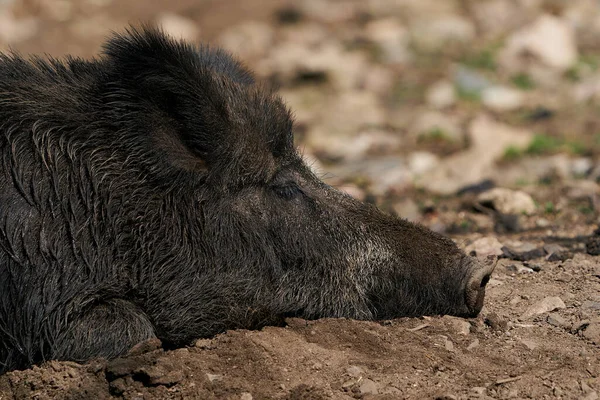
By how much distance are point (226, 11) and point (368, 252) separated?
38.6 feet

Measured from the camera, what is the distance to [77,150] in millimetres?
4750

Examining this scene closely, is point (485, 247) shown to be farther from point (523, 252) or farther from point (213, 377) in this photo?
point (213, 377)

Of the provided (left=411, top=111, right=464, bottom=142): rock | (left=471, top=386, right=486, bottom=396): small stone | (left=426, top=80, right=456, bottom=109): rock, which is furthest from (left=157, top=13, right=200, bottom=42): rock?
(left=471, top=386, right=486, bottom=396): small stone

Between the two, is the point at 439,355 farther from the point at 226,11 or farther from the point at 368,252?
the point at 226,11

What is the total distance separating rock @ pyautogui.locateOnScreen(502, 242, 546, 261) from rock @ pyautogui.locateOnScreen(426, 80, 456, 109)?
612 centimetres

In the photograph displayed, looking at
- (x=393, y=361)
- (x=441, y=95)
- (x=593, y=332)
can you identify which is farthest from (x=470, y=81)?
(x=393, y=361)

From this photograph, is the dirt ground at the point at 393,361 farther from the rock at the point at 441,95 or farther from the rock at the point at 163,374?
the rock at the point at 441,95

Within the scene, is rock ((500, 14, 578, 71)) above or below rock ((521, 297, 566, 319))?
above

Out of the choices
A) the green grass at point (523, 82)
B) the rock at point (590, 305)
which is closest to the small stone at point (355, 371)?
the rock at point (590, 305)

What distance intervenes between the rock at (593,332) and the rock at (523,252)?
45.7 inches

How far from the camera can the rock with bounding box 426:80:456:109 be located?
11891 millimetres

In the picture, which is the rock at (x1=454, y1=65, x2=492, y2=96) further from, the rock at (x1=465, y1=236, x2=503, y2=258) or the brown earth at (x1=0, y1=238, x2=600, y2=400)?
the brown earth at (x1=0, y1=238, x2=600, y2=400)

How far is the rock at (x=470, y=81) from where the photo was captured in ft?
39.8

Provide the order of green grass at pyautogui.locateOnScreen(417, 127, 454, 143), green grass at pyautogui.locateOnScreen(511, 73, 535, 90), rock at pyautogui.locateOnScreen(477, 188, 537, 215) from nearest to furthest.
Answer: rock at pyautogui.locateOnScreen(477, 188, 537, 215) → green grass at pyautogui.locateOnScreen(417, 127, 454, 143) → green grass at pyautogui.locateOnScreen(511, 73, 535, 90)
